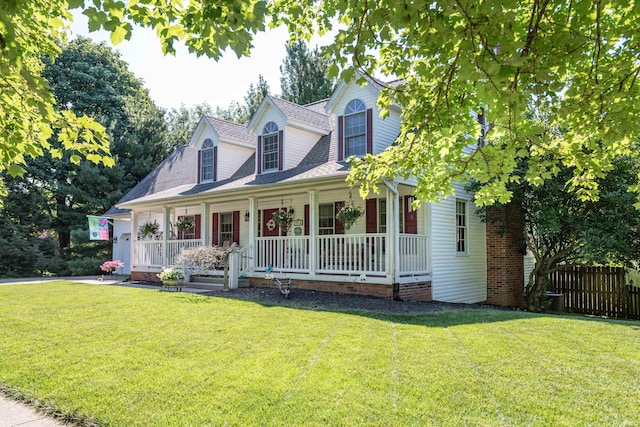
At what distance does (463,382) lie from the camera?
4484 millimetres

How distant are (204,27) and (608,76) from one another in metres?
3.93

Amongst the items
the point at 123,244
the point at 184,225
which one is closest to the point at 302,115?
the point at 184,225

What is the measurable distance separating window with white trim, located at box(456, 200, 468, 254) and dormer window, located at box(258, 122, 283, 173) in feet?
19.8

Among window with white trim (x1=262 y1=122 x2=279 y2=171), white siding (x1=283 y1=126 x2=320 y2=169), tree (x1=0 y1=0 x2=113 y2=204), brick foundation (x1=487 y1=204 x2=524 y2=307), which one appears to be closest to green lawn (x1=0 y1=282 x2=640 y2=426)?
tree (x1=0 y1=0 x2=113 y2=204)

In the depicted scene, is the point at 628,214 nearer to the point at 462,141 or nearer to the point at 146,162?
the point at 462,141

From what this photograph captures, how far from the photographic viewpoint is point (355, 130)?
486 inches

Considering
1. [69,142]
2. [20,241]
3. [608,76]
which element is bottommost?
[20,241]

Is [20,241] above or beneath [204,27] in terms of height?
beneath

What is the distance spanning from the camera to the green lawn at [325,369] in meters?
3.84

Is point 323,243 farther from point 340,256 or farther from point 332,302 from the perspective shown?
point 332,302

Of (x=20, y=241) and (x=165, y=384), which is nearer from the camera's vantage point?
(x=165, y=384)

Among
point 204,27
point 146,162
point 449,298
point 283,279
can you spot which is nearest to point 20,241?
point 146,162

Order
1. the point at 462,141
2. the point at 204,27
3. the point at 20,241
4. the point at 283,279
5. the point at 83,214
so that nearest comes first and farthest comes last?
the point at 204,27
the point at 462,141
the point at 283,279
the point at 20,241
the point at 83,214

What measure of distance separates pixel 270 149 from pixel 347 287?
19.1 feet
